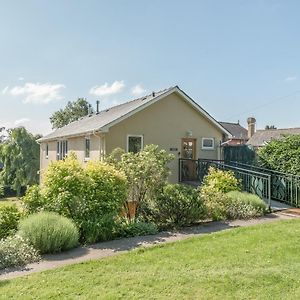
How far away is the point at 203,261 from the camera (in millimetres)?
5898

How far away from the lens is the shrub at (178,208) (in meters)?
9.23

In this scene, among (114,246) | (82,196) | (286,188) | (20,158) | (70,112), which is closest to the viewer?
(114,246)

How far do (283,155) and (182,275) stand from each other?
10.9m

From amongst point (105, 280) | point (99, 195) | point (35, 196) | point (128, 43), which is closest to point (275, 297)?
point (105, 280)

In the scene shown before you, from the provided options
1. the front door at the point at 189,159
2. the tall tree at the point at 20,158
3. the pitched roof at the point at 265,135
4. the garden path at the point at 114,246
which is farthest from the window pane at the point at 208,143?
the tall tree at the point at 20,158

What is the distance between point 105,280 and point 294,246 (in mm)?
4229

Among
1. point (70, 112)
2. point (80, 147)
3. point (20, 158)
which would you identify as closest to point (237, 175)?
point (80, 147)

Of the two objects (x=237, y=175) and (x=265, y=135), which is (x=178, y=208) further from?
(x=265, y=135)

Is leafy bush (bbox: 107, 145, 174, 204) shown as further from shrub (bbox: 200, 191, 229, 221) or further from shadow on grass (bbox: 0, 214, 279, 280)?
shadow on grass (bbox: 0, 214, 279, 280)

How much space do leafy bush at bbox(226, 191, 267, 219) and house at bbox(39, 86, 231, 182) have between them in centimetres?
637

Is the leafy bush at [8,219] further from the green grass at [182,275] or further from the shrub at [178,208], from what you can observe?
the shrub at [178,208]

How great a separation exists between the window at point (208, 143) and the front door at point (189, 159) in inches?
25.2

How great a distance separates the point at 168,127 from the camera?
17078mm

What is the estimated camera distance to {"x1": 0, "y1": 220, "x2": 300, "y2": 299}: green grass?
15.0 ft
